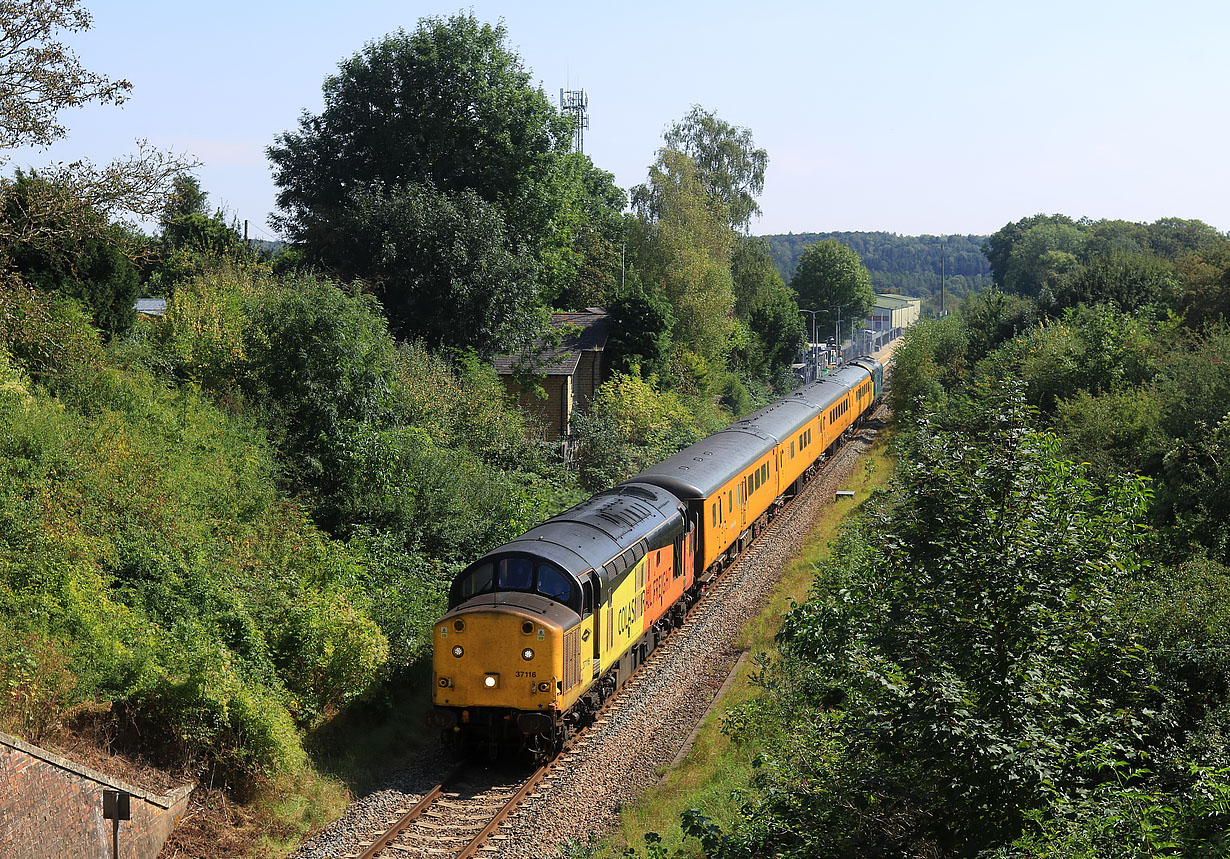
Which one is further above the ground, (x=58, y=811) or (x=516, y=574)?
(x=516, y=574)

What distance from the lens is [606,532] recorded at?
56.6ft

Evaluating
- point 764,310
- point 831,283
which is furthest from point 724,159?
point 831,283

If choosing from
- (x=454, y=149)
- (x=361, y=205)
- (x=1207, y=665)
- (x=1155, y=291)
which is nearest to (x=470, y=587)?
(x=1207, y=665)

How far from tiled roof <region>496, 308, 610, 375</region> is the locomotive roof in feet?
56.3

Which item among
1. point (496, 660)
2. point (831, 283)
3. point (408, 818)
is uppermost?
point (831, 283)

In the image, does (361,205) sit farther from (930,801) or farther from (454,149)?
(930,801)

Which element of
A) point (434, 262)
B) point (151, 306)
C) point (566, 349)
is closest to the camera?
point (151, 306)

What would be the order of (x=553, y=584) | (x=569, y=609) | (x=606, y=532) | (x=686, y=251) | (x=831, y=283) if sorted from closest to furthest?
(x=569, y=609) < (x=553, y=584) < (x=606, y=532) < (x=686, y=251) < (x=831, y=283)

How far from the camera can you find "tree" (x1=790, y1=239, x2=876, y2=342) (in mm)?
102188

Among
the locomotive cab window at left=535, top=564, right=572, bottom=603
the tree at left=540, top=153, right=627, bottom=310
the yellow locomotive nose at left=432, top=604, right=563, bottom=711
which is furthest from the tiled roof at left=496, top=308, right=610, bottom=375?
the yellow locomotive nose at left=432, top=604, right=563, bottom=711

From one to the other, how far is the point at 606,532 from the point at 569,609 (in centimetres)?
243

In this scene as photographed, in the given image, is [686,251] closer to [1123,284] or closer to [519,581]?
[1123,284]

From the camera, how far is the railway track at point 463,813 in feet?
42.0

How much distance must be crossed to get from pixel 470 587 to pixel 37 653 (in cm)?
→ 602
